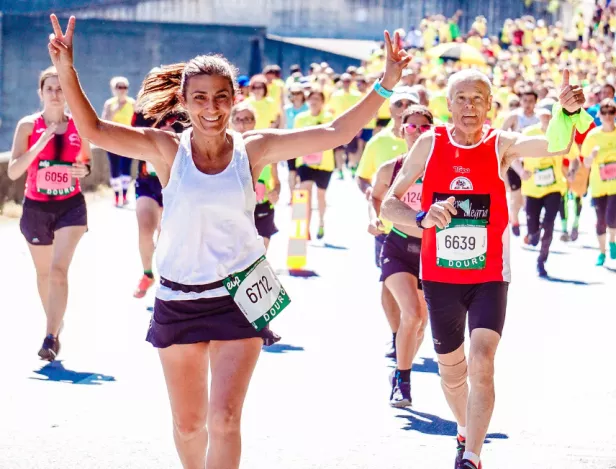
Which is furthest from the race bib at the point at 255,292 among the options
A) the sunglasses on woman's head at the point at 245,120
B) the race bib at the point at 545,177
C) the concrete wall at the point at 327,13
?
the concrete wall at the point at 327,13

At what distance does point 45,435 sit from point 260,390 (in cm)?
165

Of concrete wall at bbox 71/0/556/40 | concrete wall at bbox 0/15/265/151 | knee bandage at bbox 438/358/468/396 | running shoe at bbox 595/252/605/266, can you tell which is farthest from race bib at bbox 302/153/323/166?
concrete wall at bbox 71/0/556/40

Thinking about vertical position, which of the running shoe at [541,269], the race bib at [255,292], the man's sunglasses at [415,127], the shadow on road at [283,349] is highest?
the man's sunglasses at [415,127]

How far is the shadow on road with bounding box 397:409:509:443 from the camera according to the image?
7273 millimetres

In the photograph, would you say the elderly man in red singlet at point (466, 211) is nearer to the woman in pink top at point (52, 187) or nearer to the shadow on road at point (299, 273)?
the woman in pink top at point (52, 187)

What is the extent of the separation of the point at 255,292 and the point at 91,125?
Result: 0.85 metres

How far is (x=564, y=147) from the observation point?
6.36 meters

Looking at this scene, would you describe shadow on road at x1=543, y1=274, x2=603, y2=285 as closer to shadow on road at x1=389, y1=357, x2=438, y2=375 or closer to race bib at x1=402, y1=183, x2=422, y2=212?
shadow on road at x1=389, y1=357, x2=438, y2=375

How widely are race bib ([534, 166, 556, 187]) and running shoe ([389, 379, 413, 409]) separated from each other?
23.0ft

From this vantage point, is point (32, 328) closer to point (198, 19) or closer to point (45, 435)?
point (45, 435)

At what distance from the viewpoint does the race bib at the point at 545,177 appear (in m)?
14.6

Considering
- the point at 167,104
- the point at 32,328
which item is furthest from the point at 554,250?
the point at 167,104

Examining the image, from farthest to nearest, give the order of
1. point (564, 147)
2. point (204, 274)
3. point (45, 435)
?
point (45, 435)
point (564, 147)
point (204, 274)

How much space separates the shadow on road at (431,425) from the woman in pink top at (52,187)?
98.0 inches
